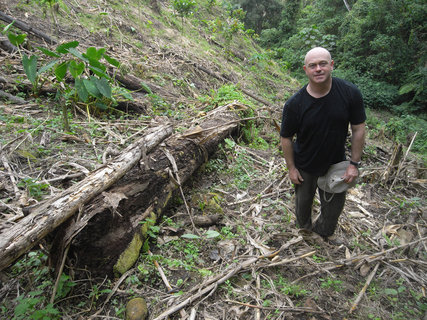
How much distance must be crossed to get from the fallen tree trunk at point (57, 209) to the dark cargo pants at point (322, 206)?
1.74m

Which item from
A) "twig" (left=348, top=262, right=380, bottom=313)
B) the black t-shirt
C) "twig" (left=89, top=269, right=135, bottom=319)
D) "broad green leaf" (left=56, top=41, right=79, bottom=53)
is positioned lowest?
"twig" (left=348, top=262, right=380, bottom=313)

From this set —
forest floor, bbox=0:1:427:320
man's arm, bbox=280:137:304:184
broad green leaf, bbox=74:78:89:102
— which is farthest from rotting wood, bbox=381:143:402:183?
broad green leaf, bbox=74:78:89:102

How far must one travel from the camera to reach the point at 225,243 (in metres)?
2.61

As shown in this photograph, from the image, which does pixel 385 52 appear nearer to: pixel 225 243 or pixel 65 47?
pixel 225 243

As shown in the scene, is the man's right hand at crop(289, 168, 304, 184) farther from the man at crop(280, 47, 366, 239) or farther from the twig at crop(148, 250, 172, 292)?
the twig at crop(148, 250, 172, 292)

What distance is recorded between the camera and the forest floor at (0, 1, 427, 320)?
195cm

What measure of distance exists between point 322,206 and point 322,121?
39.2 inches

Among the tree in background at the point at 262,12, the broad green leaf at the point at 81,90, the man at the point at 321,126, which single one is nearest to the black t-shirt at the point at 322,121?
the man at the point at 321,126

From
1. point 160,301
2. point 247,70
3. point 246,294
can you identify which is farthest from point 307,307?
point 247,70

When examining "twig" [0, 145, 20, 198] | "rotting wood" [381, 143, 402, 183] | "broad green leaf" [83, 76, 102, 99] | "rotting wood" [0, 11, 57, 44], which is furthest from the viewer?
"rotting wood" [0, 11, 57, 44]

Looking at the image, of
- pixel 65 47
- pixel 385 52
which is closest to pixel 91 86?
pixel 65 47

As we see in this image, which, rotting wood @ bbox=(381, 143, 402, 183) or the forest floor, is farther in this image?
rotting wood @ bbox=(381, 143, 402, 183)

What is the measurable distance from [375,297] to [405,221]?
167cm

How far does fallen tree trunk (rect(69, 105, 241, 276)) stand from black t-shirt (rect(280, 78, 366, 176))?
131cm
